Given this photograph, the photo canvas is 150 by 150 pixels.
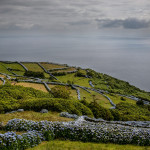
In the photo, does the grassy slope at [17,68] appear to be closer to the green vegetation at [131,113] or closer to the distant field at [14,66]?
the distant field at [14,66]

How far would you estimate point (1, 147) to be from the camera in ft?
37.3

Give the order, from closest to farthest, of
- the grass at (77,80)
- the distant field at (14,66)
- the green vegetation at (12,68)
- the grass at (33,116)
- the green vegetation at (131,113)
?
1. the grass at (33,116)
2. the green vegetation at (131,113)
3. the grass at (77,80)
4. the green vegetation at (12,68)
5. the distant field at (14,66)

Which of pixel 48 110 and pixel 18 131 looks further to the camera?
pixel 48 110

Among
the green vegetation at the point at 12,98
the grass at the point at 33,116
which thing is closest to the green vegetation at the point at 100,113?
the grass at the point at 33,116

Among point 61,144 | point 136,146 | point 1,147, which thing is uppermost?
point 1,147

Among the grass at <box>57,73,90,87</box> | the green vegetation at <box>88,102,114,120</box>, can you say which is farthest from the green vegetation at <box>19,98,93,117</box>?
the grass at <box>57,73,90,87</box>

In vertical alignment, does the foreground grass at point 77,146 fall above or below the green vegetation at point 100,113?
above

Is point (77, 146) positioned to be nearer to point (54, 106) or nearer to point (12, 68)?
point (54, 106)

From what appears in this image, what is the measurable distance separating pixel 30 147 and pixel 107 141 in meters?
6.35

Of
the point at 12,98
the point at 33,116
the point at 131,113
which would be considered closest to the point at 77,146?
the point at 33,116

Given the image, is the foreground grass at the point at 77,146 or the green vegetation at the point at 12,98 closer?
the foreground grass at the point at 77,146

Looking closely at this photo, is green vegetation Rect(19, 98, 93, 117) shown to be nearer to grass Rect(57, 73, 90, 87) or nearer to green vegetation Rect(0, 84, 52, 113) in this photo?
green vegetation Rect(0, 84, 52, 113)

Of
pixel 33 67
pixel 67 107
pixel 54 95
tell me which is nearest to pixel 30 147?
pixel 67 107

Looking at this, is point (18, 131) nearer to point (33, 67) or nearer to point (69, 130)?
point (69, 130)
